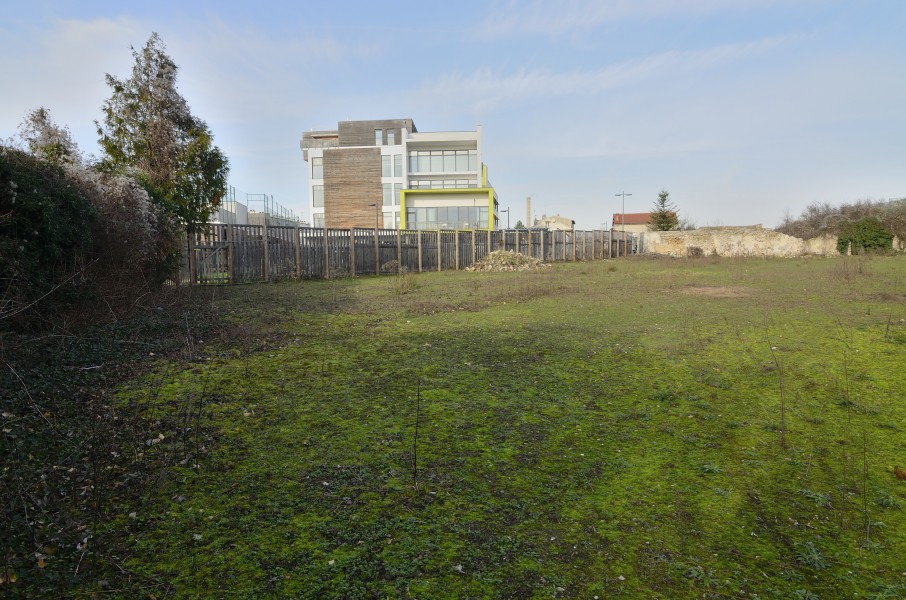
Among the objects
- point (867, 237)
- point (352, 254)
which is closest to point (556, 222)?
point (867, 237)

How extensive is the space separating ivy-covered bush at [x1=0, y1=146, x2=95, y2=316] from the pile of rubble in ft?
62.3

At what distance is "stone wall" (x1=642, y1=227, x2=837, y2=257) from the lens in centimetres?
3803

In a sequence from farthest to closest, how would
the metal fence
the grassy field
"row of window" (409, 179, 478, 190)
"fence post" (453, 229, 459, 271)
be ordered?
"row of window" (409, 179, 478, 190) < "fence post" (453, 229, 459, 271) < the metal fence < the grassy field

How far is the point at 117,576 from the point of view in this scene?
7.84ft

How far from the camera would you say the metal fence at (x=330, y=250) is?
1706 centimetres

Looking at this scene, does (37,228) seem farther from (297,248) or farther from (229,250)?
(297,248)

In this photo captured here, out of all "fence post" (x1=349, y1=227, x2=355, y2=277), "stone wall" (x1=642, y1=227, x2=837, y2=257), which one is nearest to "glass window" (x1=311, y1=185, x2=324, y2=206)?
"stone wall" (x1=642, y1=227, x2=837, y2=257)

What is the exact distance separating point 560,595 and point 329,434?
2.32 metres

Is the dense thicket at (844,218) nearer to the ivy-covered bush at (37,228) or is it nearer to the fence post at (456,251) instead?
the fence post at (456,251)

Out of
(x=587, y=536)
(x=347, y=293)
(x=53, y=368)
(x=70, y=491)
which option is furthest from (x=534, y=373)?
(x=347, y=293)

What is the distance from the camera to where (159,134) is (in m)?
14.6

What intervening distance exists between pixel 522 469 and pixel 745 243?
41477 mm

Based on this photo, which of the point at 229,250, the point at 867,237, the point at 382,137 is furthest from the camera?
the point at 382,137

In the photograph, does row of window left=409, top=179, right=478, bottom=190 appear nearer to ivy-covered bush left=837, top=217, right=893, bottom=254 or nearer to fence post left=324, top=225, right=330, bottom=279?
ivy-covered bush left=837, top=217, right=893, bottom=254
